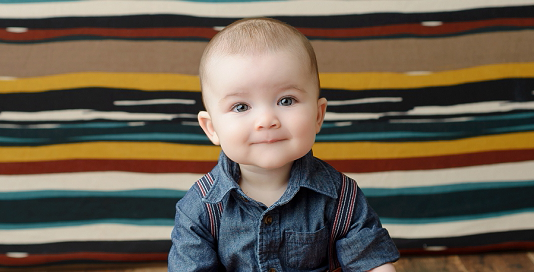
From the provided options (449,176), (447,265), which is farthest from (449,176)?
(447,265)

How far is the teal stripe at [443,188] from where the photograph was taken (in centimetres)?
137

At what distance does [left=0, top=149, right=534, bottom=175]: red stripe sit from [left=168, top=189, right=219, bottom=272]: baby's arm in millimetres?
386

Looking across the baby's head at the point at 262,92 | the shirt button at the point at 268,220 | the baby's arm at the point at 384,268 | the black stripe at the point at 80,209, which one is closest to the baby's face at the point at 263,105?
the baby's head at the point at 262,92

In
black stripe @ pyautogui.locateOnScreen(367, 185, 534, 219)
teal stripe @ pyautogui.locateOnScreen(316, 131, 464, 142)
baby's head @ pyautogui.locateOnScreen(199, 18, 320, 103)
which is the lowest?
black stripe @ pyautogui.locateOnScreen(367, 185, 534, 219)

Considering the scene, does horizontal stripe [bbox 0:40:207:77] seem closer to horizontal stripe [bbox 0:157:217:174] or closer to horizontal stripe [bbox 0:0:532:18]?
horizontal stripe [bbox 0:0:532:18]

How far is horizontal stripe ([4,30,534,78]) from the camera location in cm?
129

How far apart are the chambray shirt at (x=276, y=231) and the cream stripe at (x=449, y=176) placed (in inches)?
16.0

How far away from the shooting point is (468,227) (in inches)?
54.8

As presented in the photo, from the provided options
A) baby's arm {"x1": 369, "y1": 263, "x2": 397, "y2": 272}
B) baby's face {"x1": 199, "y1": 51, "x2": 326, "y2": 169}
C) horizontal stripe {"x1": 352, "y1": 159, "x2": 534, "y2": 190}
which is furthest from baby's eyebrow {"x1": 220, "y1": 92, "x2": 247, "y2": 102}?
horizontal stripe {"x1": 352, "y1": 159, "x2": 534, "y2": 190}

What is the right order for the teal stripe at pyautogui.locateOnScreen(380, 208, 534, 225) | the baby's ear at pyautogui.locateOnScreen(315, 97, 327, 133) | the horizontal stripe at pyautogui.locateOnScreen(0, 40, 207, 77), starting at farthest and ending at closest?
the teal stripe at pyautogui.locateOnScreen(380, 208, 534, 225) < the horizontal stripe at pyautogui.locateOnScreen(0, 40, 207, 77) < the baby's ear at pyautogui.locateOnScreen(315, 97, 327, 133)

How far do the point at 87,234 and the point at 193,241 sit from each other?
549 millimetres

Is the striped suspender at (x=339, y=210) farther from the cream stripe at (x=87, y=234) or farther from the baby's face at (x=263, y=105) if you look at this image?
the cream stripe at (x=87, y=234)

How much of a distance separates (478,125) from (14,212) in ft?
3.76

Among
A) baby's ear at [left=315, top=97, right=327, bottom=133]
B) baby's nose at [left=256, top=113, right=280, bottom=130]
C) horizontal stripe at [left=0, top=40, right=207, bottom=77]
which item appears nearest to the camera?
baby's nose at [left=256, top=113, right=280, bottom=130]
